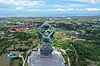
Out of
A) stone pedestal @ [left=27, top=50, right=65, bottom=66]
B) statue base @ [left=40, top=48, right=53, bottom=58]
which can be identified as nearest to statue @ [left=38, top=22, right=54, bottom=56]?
statue base @ [left=40, top=48, right=53, bottom=58]

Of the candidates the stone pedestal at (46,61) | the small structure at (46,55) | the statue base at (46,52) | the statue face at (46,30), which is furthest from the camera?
the statue face at (46,30)

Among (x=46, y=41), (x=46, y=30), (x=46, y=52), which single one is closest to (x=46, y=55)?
(x=46, y=52)

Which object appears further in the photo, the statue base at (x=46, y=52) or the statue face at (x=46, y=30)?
the statue face at (x=46, y=30)

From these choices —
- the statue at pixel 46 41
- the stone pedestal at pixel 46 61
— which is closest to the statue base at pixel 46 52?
the statue at pixel 46 41

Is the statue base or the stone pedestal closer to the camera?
the stone pedestal

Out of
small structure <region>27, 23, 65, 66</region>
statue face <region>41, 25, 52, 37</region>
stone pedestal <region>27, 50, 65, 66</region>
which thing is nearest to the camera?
stone pedestal <region>27, 50, 65, 66</region>

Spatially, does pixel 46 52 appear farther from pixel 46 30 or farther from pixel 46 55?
pixel 46 30

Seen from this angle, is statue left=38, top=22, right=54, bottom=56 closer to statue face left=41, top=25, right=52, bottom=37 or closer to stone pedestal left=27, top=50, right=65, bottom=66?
statue face left=41, top=25, right=52, bottom=37

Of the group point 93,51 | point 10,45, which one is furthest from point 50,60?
point 10,45

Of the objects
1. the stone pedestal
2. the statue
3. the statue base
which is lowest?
the stone pedestal

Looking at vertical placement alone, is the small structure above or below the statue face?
below

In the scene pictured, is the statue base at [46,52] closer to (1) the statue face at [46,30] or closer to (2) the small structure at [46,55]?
(2) the small structure at [46,55]

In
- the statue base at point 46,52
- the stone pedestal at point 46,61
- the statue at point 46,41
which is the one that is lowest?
the stone pedestal at point 46,61

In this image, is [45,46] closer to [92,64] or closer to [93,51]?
[92,64]
